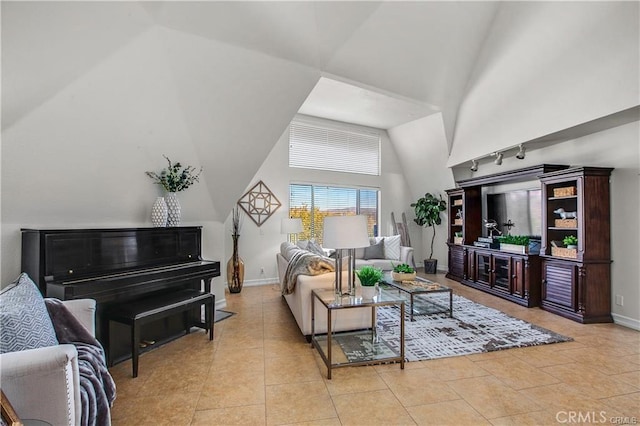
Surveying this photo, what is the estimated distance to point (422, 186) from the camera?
728cm

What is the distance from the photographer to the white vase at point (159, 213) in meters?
3.32

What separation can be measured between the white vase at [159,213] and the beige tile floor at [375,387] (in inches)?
49.5

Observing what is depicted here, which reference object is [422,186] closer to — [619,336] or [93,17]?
[619,336]

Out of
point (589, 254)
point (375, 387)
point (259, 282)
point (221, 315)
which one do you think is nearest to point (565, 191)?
point (589, 254)

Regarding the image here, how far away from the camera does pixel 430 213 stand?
6910mm

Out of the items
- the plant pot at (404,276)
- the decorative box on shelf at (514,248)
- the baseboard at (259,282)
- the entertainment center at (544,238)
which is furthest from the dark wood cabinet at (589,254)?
the baseboard at (259,282)

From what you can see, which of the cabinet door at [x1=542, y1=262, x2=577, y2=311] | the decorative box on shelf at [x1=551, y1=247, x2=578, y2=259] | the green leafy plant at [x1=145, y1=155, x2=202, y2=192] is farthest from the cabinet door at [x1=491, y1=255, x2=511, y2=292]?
the green leafy plant at [x1=145, y1=155, x2=202, y2=192]

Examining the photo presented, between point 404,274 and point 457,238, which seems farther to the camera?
point 457,238

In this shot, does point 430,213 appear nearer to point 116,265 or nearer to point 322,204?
point 322,204

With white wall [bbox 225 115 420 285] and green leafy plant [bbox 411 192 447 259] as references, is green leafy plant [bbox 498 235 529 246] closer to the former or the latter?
green leafy plant [bbox 411 192 447 259]

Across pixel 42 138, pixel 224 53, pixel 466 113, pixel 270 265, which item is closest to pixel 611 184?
pixel 466 113

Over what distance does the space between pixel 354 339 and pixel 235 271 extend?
2731 millimetres

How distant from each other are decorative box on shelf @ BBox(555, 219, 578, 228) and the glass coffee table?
1676mm

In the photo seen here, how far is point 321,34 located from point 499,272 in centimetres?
442
